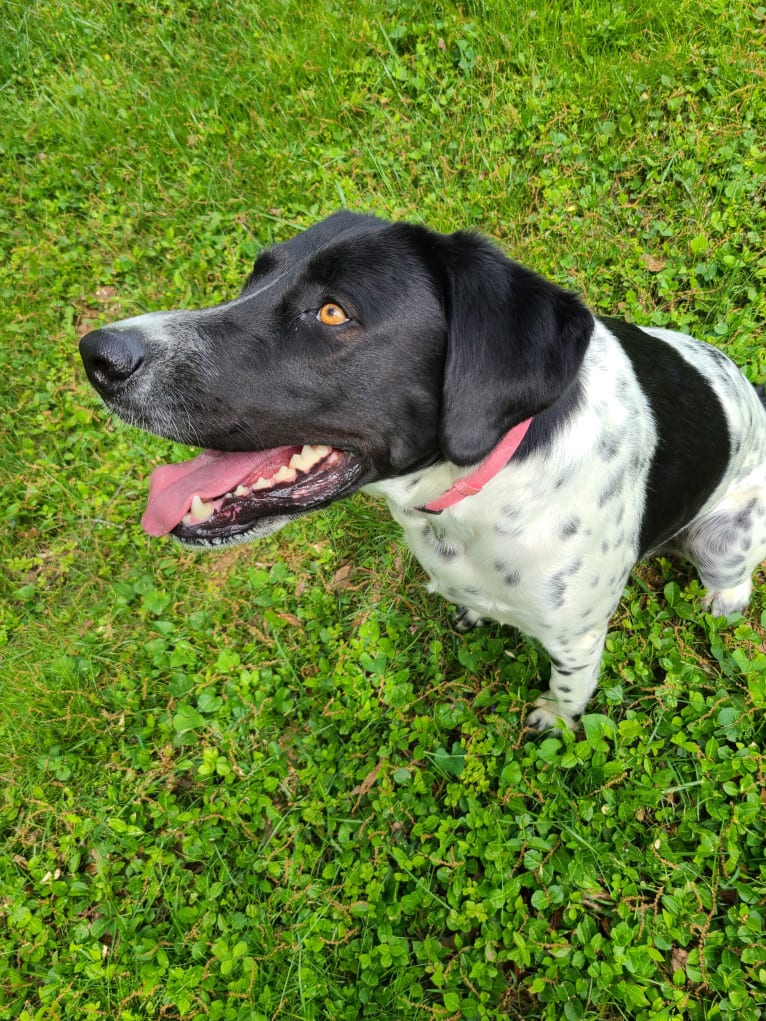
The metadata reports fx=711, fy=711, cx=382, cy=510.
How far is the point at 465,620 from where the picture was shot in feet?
11.3

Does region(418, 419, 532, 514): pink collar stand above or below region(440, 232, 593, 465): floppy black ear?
below

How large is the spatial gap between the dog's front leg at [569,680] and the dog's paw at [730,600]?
716mm

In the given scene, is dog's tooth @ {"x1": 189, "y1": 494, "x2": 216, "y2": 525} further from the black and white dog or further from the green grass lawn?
the green grass lawn

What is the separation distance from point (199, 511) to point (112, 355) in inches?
21.2

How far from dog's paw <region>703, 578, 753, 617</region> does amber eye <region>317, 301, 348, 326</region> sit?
2.20 meters

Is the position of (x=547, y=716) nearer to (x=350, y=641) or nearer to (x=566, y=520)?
(x=350, y=641)

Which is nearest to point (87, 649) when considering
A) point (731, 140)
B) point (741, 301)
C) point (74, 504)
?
point (74, 504)

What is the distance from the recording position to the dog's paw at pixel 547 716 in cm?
314

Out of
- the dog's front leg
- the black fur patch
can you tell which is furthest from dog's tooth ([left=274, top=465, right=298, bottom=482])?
the black fur patch

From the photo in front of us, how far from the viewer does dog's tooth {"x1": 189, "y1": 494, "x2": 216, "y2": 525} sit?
2.28 meters

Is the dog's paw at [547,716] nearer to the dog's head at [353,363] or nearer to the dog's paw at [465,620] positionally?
the dog's paw at [465,620]

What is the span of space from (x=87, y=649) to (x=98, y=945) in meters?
1.44

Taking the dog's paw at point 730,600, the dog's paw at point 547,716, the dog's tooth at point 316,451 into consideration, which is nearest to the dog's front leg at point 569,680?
the dog's paw at point 547,716

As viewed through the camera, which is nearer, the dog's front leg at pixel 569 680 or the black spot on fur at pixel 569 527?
the black spot on fur at pixel 569 527
